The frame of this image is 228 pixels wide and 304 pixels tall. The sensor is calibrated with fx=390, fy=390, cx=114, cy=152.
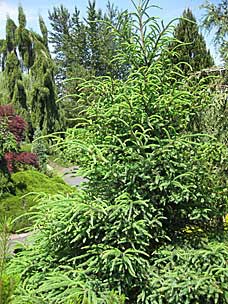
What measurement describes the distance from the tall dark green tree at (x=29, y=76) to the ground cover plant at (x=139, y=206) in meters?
19.7

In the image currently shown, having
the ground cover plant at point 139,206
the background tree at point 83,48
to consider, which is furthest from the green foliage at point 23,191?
the background tree at point 83,48

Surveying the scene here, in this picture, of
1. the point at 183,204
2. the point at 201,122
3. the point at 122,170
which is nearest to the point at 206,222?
the point at 183,204

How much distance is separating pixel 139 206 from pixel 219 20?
3138 millimetres

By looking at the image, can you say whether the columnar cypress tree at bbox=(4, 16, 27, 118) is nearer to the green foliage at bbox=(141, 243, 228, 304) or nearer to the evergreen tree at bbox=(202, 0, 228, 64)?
the evergreen tree at bbox=(202, 0, 228, 64)

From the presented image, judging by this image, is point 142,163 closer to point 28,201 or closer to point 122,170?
point 122,170

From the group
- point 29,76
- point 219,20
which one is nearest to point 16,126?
point 219,20

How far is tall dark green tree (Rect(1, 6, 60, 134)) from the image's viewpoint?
2275cm

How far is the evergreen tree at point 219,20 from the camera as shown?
4.85 m

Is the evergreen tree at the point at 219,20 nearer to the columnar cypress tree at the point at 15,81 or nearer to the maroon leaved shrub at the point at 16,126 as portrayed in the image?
the maroon leaved shrub at the point at 16,126

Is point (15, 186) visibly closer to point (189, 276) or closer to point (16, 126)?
point (16, 126)

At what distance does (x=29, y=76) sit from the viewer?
78.5 feet

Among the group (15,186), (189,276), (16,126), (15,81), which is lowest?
(15,186)

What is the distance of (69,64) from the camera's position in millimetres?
29297

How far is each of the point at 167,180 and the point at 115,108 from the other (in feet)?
2.16
